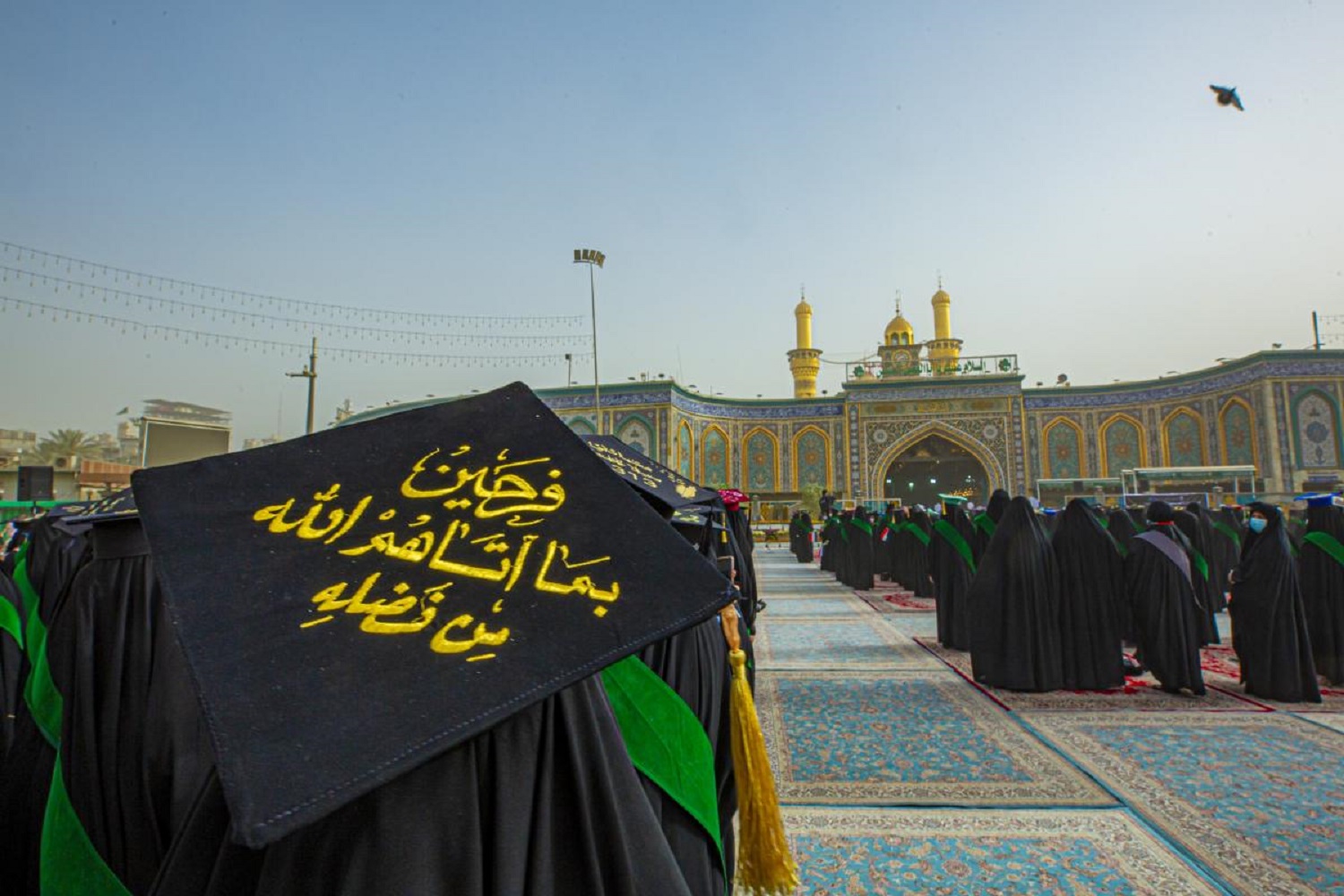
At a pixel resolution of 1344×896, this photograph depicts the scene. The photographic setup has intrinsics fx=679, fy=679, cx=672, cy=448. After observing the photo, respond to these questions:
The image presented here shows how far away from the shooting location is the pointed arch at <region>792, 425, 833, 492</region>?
2228 centimetres

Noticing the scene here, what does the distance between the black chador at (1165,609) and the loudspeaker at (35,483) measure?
1308 cm

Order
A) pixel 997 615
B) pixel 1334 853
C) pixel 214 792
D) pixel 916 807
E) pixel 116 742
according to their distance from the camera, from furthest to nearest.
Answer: pixel 997 615 → pixel 916 807 → pixel 1334 853 → pixel 116 742 → pixel 214 792

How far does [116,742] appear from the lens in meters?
1.49

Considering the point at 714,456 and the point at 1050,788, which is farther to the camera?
the point at 714,456

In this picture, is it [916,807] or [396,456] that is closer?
[396,456]

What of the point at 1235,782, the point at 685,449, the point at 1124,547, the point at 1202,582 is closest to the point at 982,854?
the point at 1235,782

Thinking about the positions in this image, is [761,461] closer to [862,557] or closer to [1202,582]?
[862,557]

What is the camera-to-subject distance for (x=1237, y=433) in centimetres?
1838

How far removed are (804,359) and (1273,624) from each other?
23.5 m

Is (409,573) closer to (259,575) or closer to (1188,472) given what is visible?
(259,575)

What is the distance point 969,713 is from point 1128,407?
20851 mm

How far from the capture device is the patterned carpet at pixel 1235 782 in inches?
88.7

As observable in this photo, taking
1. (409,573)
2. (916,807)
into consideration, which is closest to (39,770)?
(409,573)

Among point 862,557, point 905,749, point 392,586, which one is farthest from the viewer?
point 862,557
